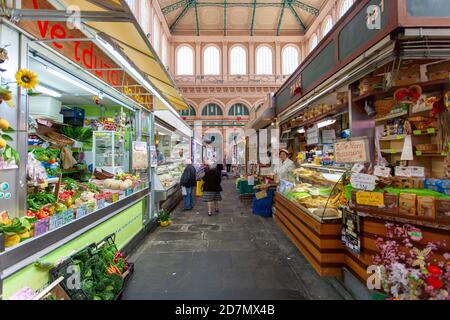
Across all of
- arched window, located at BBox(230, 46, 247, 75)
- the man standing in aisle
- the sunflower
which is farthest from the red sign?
arched window, located at BBox(230, 46, 247, 75)

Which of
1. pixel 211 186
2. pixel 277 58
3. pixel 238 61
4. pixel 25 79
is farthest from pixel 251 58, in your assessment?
pixel 25 79

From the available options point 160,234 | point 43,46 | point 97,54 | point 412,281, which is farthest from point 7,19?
point 160,234

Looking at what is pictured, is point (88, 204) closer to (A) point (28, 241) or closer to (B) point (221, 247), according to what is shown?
(A) point (28, 241)

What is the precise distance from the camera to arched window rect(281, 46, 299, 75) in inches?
814

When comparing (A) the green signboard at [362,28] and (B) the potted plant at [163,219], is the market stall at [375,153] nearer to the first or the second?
(A) the green signboard at [362,28]

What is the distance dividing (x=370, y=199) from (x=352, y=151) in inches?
28.7

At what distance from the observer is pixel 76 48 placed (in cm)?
287

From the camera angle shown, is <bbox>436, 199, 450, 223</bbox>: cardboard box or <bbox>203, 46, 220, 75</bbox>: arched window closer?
<bbox>436, 199, 450, 223</bbox>: cardboard box

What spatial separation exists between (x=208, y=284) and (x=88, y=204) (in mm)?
1821

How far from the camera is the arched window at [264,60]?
2058 cm

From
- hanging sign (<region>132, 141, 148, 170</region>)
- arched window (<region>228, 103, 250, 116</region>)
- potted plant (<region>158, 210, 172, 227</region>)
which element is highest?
arched window (<region>228, 103, 250, 116</region>)

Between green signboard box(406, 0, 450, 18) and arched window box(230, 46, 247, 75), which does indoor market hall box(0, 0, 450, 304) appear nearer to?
green signboard box(406, 0, 450, 18)

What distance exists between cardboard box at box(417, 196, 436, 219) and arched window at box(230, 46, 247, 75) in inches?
778

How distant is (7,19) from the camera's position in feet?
6.28
